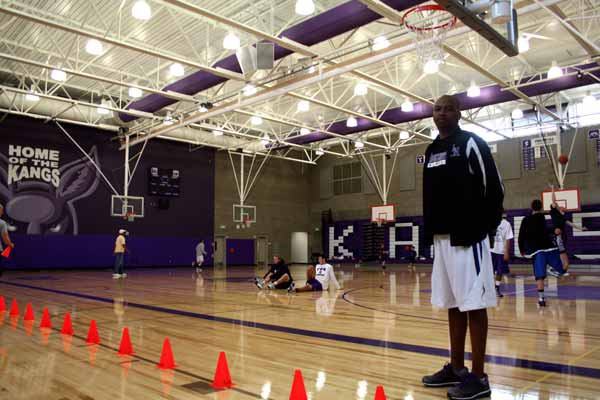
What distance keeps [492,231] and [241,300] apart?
6270 mm

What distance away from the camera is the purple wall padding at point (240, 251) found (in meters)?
25.4

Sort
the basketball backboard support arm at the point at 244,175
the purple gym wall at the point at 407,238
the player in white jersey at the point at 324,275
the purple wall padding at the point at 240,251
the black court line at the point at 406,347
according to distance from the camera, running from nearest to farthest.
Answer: the black court line at the point at 406,347, the player in white jersey at the point at 324,275, the purple gym wall at the point at 407,238, the basketball backboard support arm at the point at 244,175, the purple wall padding at the point at 240,251

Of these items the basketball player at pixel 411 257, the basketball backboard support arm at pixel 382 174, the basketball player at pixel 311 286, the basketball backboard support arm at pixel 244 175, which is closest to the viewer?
the basketball player at pixel 311 286

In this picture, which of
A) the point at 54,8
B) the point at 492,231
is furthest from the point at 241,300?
the point at 54,8

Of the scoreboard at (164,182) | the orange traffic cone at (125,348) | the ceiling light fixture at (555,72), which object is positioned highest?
the ceiling light fixture at (555,72)

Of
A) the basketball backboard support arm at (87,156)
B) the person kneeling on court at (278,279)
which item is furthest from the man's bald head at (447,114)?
the basketball backboard support arm at (87,156)

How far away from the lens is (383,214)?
947 inches

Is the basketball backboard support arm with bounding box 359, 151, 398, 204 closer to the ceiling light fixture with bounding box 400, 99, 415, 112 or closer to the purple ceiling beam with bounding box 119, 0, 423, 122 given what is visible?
the ceiling light fixture with bounding box 400, 99, 415, 112

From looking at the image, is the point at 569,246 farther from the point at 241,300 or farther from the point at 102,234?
the point at 102,234

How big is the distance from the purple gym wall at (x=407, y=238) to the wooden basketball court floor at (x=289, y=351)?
41.6 feet

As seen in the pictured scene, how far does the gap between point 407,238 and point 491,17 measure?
1952 centimetres

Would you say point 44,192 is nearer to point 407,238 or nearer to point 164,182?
point 164,182

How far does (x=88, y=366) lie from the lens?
11.6 feet

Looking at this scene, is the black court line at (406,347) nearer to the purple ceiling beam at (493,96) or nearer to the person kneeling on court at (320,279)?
the person kneeling on court at (320,279)
